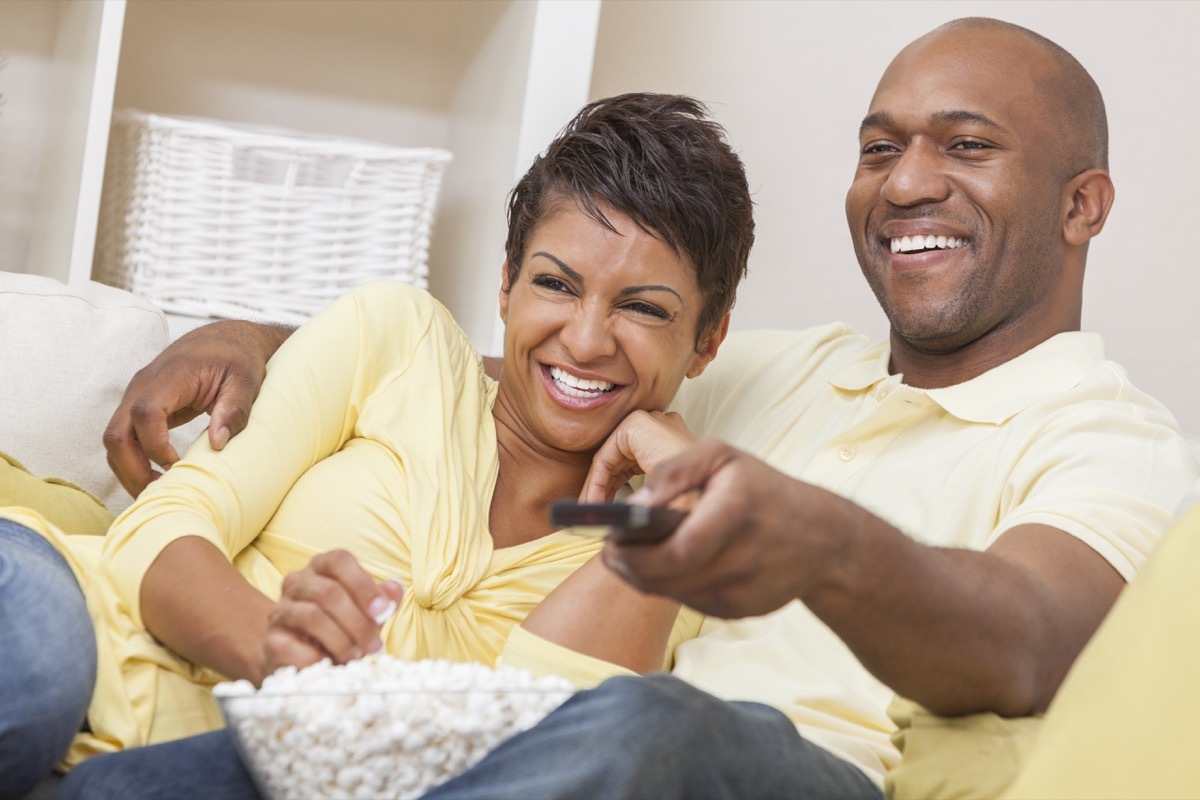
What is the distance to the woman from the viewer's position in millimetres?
1202

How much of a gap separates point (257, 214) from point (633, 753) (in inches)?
55.1

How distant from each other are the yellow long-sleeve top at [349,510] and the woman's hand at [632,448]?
69 mm

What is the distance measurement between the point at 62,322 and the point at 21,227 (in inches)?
27.2

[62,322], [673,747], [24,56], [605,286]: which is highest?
[24,56]

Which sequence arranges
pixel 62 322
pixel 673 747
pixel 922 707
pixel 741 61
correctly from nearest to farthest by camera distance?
pixel 673 747, pixel 922 707, pixel 62 322, pixel 741 61

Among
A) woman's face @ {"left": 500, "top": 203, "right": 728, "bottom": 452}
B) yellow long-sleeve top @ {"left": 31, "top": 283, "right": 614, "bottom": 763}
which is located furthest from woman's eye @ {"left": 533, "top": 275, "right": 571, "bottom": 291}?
yellow long-sleeve top @ {"left": 31, "top": 283, "right": 614, "bottom": 763}

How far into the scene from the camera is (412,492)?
1.39 m

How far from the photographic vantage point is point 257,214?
80.0 inches

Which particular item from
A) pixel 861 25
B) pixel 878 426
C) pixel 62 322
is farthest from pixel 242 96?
pixel 878 426

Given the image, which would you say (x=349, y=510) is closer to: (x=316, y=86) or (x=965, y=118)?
(x=965, y=118)

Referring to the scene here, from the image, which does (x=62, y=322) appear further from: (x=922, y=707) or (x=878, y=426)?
(x=922, y=707)

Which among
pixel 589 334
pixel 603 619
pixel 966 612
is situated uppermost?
pixel 589 334

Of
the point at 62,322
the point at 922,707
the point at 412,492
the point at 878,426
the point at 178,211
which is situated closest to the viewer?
the point at 922,707

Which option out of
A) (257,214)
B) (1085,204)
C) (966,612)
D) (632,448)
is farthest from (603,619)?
(257,214)
